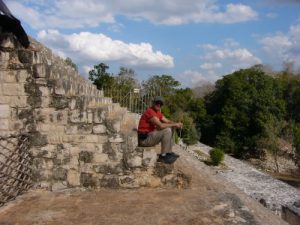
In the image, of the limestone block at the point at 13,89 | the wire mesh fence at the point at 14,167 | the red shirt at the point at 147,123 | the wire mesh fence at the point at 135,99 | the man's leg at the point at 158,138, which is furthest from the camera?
the wire mesh fence at the point at 135,99

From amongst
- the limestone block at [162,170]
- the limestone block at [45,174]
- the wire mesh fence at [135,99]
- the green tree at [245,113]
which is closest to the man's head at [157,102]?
the limestone block at [162,170]

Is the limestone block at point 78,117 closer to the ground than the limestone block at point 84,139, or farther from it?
farther from it

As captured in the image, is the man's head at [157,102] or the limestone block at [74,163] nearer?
the limestone block at [74,163]

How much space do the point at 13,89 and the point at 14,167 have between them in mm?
1170

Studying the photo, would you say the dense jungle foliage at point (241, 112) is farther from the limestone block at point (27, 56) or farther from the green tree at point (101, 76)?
the limestone block at point (27, 56)

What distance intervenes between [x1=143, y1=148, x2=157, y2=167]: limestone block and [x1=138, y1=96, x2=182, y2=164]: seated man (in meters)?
0.11

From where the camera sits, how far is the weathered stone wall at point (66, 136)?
5953 mm

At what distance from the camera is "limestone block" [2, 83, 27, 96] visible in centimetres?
595

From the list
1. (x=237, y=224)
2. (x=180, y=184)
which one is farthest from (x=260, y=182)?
(x=237, y=224)

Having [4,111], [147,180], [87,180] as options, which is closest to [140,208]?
[147,180]

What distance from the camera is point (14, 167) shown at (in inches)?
224

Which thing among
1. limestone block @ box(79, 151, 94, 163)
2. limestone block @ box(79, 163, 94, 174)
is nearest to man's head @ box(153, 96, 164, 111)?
limestone block @ box(79, 151, 94, 163)

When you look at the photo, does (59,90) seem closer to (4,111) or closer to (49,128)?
(49,128)

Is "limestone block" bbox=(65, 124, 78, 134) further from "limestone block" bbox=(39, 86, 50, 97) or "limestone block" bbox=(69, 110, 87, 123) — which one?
"limestone block" bbox=(39, 86, 50, 97)
